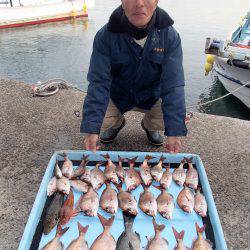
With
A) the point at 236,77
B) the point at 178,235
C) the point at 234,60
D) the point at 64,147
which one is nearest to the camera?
the point at 178,235

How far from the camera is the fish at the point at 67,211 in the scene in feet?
8.41

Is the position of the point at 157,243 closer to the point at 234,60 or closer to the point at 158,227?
the point at 158,227

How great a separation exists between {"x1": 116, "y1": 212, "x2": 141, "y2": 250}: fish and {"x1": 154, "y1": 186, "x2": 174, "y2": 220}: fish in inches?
12.5

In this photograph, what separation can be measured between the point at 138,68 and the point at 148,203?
153 cm

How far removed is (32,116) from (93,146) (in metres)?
1.81

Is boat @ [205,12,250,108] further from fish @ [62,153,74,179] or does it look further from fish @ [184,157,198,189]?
fish @ [62,153,74,179]

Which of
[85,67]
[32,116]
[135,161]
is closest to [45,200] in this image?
[135,161]

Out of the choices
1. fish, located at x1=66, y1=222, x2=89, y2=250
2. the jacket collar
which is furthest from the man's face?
fish, located at x1=66, y1=222, x2=89, y2=250

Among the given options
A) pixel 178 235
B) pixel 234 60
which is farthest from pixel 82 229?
pixel 234 60

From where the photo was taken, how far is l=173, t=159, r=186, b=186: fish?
3098 millimetres

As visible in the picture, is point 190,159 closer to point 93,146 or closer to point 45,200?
point 93,146

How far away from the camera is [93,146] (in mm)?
3336

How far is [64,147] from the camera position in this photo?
4023 millimetres

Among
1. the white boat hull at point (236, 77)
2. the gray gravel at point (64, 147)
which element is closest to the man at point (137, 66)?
the gray gravel at point (64, 147)
